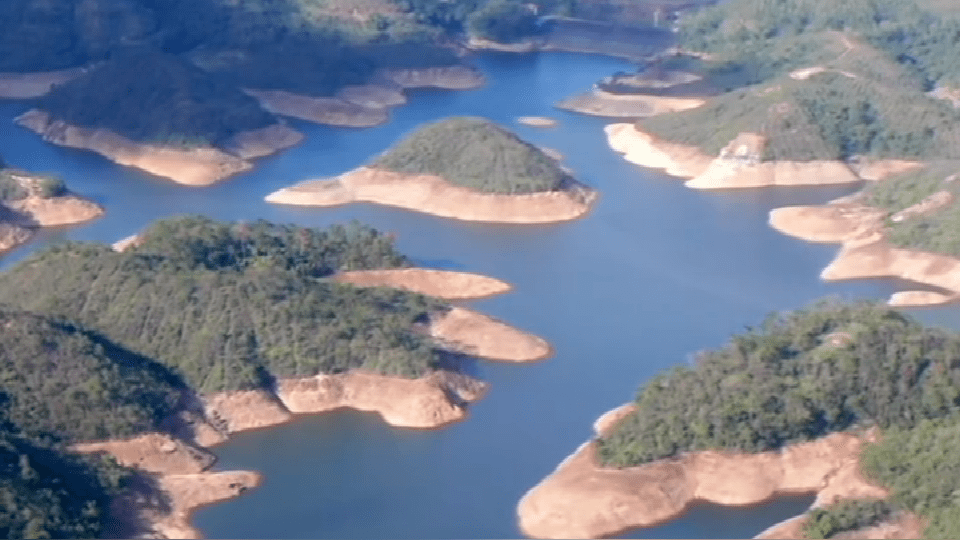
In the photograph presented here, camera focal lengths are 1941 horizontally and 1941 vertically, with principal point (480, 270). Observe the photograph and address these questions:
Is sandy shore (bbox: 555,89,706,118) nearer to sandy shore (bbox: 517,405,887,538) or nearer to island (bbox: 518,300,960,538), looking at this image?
island (bbox: 518,300,960,538)

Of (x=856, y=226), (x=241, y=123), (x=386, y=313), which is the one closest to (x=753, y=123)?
(x=856, y=226)

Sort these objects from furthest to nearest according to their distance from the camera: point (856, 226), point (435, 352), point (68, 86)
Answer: point (68, 86) → point (856, 226) → point (435, 352)

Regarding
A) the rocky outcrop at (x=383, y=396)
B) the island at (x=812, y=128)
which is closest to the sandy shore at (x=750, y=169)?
the island at (x=812, y=128)

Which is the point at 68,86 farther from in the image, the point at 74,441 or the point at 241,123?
the point at 74,441

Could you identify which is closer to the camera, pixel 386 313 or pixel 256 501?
pixel 256 501

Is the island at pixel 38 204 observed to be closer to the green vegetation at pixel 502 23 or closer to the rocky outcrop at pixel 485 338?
the rocky outcrop at pixel 485 338

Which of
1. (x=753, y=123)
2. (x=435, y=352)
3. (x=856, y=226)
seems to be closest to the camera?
(x=435, y=352)
